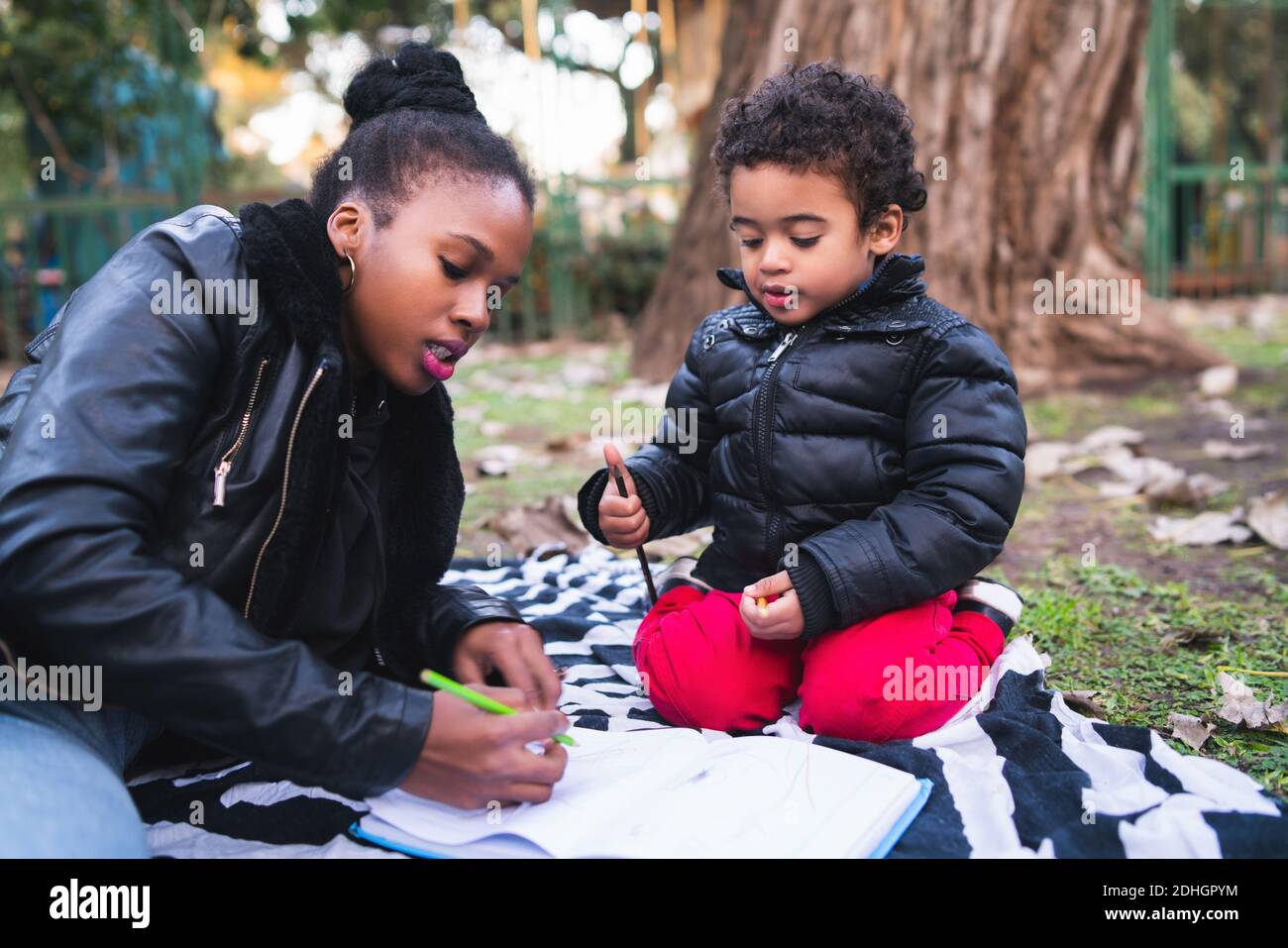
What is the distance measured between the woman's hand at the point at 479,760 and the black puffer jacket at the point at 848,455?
58 centimetres

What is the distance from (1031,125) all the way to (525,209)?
418cm

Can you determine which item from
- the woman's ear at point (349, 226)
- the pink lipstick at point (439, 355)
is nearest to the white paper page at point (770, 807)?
the pink lipstick at point (439, 355)

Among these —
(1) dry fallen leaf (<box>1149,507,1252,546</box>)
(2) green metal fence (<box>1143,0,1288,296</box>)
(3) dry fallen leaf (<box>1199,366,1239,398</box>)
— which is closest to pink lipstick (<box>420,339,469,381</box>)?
(1) dry fallen leaf (<box>1149,507,1252,546</box>)

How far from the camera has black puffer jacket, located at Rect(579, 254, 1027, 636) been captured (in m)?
1.97

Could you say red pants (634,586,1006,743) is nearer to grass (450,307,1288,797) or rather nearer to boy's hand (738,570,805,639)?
boy's hand (738,570,805,639)

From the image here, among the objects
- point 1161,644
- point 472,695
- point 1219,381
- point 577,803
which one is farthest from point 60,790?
point 1219,381

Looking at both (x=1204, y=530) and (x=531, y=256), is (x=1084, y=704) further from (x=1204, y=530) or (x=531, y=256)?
(x=531, y=256)

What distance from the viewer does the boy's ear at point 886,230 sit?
2.19m

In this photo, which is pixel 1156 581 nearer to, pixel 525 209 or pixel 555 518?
pixel 555 518

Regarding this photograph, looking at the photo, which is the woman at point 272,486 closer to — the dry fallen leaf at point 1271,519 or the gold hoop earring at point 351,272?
the gold hoop earring at point 351,272

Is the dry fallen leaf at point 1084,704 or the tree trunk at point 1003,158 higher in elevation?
the tree trunk at point 1003,158

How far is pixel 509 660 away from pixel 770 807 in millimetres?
497

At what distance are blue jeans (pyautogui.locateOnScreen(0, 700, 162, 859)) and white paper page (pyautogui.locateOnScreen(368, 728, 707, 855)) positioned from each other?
0.35m
